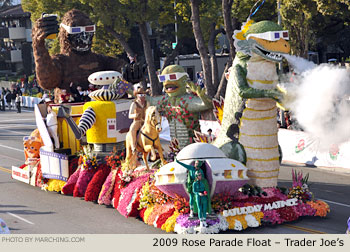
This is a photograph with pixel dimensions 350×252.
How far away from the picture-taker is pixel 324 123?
12.1 metres

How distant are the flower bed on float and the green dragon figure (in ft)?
1.63

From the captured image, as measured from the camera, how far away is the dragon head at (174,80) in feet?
53.9

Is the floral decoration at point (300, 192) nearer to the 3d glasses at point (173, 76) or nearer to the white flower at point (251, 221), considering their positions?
the white flower at point (251, 221)

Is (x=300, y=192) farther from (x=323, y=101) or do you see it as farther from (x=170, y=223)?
(x=170, y=223)

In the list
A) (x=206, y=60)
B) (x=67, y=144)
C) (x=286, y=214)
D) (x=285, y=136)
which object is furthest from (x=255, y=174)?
(x=206, y=60)

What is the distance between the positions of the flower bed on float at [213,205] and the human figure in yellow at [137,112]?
0.89m

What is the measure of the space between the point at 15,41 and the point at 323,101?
182 ft

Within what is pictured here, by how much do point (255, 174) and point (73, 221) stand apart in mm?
4341

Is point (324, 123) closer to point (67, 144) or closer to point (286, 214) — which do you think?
point (286, 214)

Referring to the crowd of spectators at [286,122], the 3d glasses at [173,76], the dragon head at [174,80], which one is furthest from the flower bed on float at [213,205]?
the crowd of spectators at [286,122]

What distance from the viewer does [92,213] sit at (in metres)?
15.2

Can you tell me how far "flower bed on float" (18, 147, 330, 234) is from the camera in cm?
1284

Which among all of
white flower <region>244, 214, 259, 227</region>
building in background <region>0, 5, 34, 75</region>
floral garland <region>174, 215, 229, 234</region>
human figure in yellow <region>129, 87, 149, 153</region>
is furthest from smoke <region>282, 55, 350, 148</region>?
building in background <region>0, 5, 34, 75</region>

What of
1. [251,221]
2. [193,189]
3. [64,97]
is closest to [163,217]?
[193,189]
